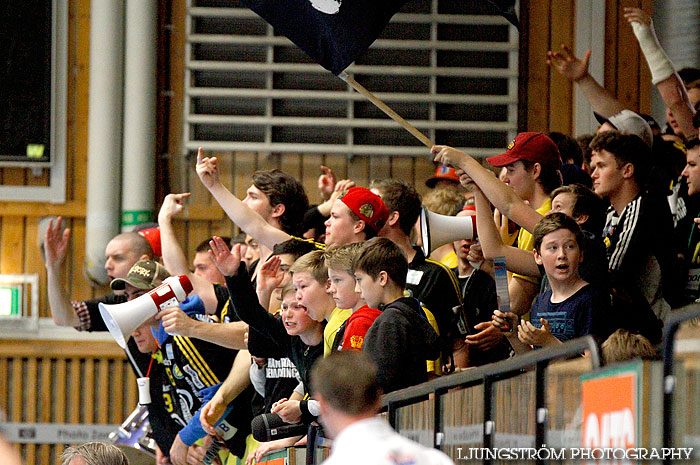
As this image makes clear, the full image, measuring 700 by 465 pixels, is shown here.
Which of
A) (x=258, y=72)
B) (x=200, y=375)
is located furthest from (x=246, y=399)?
(x=258, y=72)

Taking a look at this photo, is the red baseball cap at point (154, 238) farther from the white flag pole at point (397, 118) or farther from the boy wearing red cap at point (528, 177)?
the boy wearing red cap at point (528, 177)

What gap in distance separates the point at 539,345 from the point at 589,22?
15.9 ft

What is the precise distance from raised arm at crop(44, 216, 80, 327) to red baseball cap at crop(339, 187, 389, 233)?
6.73 feet

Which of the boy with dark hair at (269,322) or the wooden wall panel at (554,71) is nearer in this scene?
the boy with dark hair at (269,322)

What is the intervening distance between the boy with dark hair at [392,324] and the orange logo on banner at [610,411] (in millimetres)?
1112

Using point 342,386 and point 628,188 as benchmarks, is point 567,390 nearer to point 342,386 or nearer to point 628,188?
point 342,386

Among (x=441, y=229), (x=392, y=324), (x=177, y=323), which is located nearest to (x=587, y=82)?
(x=441, y=229)

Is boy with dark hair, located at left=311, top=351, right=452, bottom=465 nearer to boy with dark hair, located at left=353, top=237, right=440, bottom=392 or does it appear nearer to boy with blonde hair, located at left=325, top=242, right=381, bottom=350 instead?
boy with dark hair, located at left=353, top=237, right=440, bottom=392

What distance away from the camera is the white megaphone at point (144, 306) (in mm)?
4527

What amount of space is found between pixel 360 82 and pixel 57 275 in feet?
9.12

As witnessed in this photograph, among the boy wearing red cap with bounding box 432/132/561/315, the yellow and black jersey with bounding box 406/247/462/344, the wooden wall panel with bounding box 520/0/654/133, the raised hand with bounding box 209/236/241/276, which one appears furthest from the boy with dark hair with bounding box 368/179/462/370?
the wooden wall panel with bounding box 520/0/654/133

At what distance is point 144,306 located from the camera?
14.9 ft

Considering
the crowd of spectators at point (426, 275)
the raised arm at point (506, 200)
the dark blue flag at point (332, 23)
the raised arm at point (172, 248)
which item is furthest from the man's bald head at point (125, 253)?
the raised arm at point (506, 200)

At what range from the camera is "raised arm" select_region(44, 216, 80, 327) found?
18.7 ft
